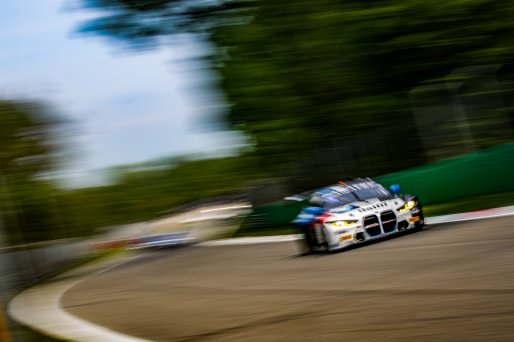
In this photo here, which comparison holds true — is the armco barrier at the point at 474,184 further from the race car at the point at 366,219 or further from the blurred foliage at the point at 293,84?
the blurred foliage at the point at 293,84

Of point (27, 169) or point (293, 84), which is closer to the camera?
point (293, 84)

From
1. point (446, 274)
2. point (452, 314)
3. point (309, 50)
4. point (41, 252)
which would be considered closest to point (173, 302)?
point (446, 274)

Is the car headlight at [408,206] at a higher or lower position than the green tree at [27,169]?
lower

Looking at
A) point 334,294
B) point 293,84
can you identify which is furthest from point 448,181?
point 293,84

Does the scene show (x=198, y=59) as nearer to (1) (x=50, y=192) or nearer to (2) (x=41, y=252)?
(1) (x=50, y=192)

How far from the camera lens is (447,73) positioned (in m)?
1.97

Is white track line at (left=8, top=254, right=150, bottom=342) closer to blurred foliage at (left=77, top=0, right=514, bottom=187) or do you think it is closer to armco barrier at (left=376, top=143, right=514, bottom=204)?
blurred foliage at (left=77, top=0, right=514, bottom=187)

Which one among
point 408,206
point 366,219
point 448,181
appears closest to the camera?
point 448,181

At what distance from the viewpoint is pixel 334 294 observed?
6.91 meters

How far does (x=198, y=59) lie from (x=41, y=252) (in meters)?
0.75

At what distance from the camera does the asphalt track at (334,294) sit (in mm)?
4750

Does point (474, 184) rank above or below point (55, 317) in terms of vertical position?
below

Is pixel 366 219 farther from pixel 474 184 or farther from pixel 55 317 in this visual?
pixel 55 317

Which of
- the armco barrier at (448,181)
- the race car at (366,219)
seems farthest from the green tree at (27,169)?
the race car at (366,219)
